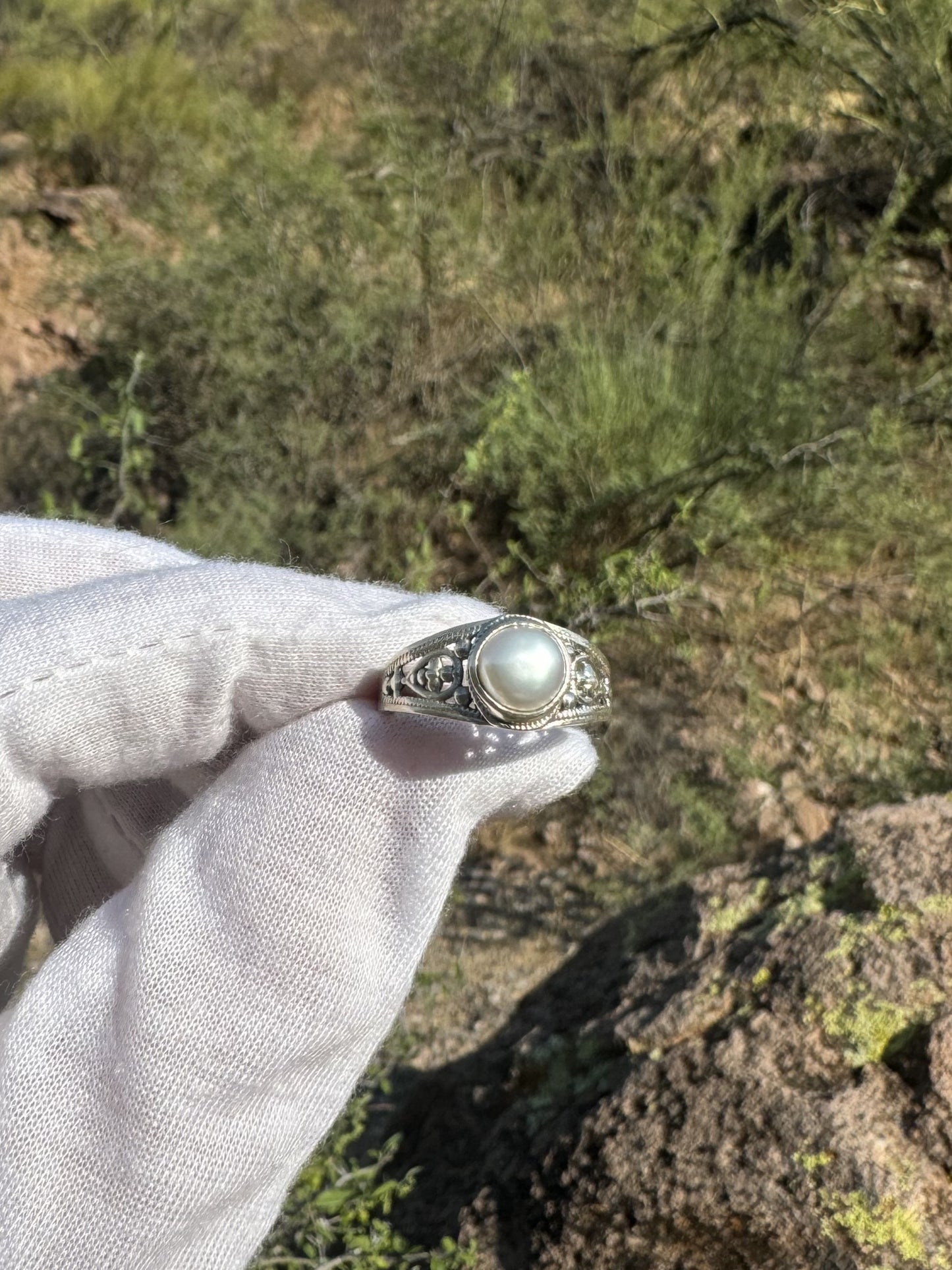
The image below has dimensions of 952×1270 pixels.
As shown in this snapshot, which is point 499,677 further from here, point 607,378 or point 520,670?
point 607,378

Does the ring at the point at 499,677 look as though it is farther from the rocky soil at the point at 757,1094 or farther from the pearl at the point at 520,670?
the rocky soil at the point at 757,1094

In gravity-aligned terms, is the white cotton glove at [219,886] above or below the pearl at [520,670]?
below

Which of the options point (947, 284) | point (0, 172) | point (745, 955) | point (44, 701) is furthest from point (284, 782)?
point (0, 172)

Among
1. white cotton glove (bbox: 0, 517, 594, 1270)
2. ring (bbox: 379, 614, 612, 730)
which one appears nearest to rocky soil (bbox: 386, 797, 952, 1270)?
white cotton glove (bbox: 0, 517, 594, 1270)

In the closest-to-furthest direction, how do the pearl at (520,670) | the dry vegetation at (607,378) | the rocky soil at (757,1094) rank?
the pearl at (520,670) → the rocky soil at (757,1094) → the dry vegetation at (607,378)

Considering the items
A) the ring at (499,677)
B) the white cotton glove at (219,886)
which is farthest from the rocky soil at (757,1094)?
the ring at (499,677)

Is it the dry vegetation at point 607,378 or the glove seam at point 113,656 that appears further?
the dry vegetation at point 607,378

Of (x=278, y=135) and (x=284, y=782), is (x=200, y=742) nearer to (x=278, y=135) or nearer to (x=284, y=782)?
(x=284, y=782)

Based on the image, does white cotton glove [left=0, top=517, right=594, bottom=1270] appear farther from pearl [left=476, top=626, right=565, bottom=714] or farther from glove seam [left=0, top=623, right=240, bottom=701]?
pearl [left=476, top=626, right=565, bottom=714]

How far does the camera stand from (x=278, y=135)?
11.5 feet

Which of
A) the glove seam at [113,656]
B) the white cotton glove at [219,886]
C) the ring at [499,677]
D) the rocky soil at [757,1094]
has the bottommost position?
the rocky soil at [757,1094]

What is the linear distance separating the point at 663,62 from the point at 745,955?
11.5 feet

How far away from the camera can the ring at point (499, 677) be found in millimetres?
903

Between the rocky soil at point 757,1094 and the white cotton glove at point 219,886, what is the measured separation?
55 cm
